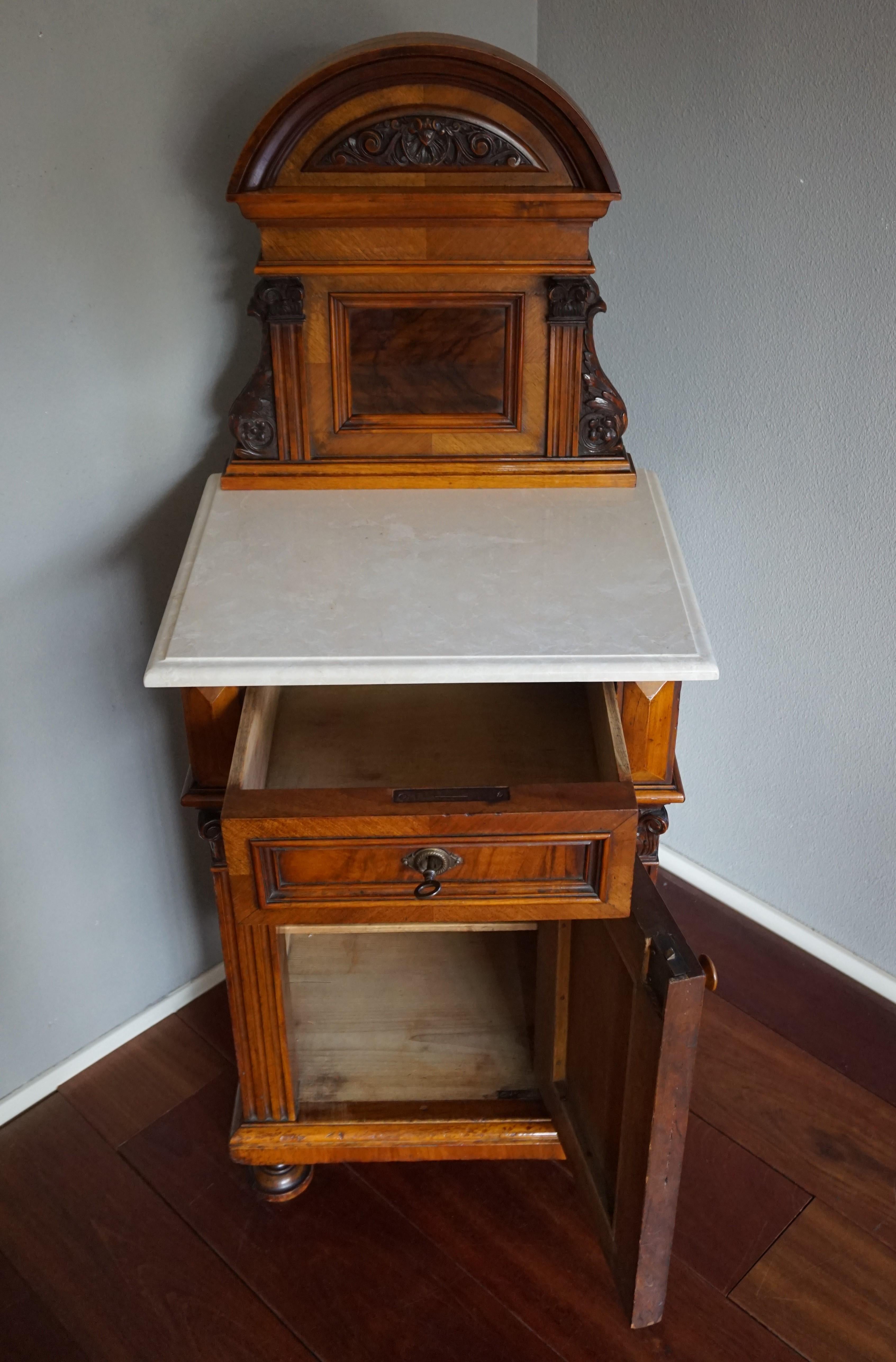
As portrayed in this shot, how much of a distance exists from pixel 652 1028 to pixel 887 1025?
2.83ft

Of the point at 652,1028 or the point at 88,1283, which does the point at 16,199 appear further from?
the point at 88,1283

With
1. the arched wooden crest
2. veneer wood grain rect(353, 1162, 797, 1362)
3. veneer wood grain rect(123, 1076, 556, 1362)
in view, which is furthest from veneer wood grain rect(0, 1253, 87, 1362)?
the arched wooden crest

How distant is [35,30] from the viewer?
1104 millimetres

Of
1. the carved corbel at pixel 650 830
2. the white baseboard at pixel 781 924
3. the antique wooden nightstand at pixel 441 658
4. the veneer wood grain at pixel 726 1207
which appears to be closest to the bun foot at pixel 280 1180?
the antique wooden nightstand at pixel 441 658

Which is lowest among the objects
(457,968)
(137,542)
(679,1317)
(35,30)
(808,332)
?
(679,1317)

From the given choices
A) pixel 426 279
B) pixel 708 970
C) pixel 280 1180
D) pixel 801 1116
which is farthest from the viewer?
pixel 801 1116

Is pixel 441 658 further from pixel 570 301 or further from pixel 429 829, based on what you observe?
pixel 570 301

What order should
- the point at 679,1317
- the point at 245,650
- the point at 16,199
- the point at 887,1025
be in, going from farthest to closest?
the point at 887,1025, the point at 679,1317, the point at 16,199, the point at 245,650

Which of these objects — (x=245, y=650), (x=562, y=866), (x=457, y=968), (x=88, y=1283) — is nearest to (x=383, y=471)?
(x=245, y=650)

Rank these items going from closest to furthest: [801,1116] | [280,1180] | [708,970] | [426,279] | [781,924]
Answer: [708,970] → [426,279] → [280,1180] → [801,1116] → [781,924]

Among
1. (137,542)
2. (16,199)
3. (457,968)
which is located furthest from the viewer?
(457,968)

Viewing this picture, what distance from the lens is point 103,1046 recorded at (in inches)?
62.2

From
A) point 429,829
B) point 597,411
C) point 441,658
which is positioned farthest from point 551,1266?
point 597,411

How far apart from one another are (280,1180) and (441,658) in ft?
2.46
